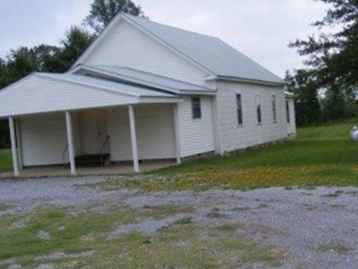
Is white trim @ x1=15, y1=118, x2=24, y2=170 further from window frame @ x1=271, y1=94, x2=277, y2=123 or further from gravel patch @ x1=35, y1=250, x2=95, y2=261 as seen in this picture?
gravel patch @ x1=35, y1=250, x2=95, y2=261

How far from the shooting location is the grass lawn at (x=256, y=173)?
16.6 m

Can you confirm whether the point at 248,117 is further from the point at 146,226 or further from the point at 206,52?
the point at 146,226

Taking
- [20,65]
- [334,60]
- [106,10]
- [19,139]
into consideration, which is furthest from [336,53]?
[106,10]

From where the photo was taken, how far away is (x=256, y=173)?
1936 cm

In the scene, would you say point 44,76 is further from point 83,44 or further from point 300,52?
point 83,44

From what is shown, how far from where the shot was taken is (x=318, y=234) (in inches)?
372

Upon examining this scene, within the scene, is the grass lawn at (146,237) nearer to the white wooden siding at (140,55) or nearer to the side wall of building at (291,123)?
the white wooden siding at (140,55)

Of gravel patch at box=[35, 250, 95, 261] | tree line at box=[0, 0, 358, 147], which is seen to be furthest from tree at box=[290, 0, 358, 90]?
gravel patch at box=[35, 250, 95, 261]

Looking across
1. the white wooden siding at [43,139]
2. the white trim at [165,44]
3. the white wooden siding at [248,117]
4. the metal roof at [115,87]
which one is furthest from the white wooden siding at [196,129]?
the white wooden siding at [43,139]

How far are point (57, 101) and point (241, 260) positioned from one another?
16431 mm

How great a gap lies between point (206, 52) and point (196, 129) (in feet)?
21.3

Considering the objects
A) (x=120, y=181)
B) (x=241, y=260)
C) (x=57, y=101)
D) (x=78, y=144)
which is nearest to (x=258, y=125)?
(x=78, y=144)

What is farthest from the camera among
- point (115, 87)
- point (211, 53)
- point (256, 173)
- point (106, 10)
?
point (106, 10)

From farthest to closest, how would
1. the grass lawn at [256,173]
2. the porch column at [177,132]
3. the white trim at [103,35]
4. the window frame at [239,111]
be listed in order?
1. the window frame at [239,111]
2. the white trim at [103,35]
3. the porch column at [177,132]
4. the grass lawn at [256,173]
